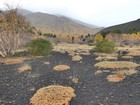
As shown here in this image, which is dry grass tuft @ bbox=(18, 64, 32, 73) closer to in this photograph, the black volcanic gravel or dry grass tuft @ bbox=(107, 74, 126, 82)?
the black volcanic gravel

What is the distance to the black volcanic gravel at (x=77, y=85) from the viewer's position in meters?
14.9

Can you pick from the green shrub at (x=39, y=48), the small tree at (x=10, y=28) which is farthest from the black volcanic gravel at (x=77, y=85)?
the small tree at (x=10, y=28)

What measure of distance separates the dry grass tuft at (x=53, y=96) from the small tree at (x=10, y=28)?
17.8 meters

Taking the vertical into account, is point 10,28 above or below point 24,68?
above

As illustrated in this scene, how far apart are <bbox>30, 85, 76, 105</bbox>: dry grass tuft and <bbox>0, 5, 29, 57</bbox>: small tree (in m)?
17.8

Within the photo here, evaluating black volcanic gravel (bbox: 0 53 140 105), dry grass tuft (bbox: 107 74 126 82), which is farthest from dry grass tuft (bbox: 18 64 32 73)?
dry grass tuft (bbox: 107 74 126 82)

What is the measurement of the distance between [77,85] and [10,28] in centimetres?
1905

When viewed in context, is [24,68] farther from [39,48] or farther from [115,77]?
[115,77]

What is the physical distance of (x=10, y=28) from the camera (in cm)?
3366

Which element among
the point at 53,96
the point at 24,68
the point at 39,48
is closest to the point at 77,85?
the point at 53,96

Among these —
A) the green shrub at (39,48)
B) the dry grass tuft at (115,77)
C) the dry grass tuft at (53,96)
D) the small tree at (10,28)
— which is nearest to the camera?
the dry grass tuft at (53,96)

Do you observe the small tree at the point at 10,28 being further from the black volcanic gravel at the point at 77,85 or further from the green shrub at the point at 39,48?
the black volcanic gravel at the point at 77,85

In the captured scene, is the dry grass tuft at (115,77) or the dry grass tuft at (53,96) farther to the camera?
the dry grass tuft at (115,77)

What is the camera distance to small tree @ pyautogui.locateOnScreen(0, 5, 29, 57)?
3313 centimetres
